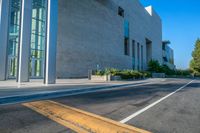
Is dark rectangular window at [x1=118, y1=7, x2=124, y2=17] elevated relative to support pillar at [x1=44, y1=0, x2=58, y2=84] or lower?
elevated

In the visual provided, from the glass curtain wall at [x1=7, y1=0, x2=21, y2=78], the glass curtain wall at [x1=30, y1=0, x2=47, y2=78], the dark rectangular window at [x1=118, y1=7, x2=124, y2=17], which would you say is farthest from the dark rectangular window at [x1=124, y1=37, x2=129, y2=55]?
the glass curtain wall at [x1=7, y1=0, x2=21, y2=78]

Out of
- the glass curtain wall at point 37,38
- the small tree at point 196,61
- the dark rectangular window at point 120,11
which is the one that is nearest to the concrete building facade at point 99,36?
the dark rectangular window at point 120,11

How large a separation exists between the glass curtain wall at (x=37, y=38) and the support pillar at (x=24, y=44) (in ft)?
25.8

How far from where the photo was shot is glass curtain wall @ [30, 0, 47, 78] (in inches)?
1019

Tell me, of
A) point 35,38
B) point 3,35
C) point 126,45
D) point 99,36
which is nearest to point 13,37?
point 35,38

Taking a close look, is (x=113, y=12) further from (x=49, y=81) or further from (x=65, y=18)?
(x=49, y=81)

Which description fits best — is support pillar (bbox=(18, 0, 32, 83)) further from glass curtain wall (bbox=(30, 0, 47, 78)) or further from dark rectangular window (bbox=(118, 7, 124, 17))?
dark rectangular window (bbox=(118, 7, 124, 17))

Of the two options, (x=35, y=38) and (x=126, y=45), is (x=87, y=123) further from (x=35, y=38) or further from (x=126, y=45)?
(x=126, y=45)

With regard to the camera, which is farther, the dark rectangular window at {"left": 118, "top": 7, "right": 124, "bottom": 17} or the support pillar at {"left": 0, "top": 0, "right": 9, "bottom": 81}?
the dark rectangular window at {"left": 118, "top": 7, "right": 124, "bottom": 17}

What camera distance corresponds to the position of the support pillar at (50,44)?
16.9 meters

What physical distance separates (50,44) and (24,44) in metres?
2.64

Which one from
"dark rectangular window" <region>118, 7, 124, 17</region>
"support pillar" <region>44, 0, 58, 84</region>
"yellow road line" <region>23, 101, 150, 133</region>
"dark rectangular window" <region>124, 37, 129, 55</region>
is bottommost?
"yellow road line" <region>23, 101, 150, 133</region>

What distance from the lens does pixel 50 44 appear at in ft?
56.2

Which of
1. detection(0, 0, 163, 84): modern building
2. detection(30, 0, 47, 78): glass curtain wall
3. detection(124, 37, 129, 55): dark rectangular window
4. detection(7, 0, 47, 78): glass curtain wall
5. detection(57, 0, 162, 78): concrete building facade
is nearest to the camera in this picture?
detection(0, 0, 163, 84): modern building
